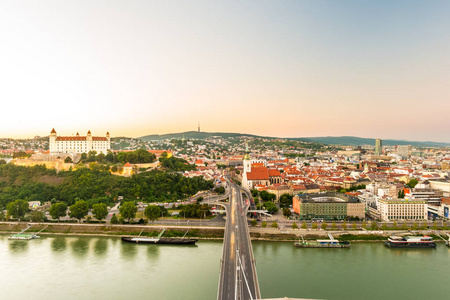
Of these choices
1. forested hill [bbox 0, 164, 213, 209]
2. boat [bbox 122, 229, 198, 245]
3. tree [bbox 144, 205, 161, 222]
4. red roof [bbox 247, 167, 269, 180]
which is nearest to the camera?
boat [bbox 122, 229, 198, 245]

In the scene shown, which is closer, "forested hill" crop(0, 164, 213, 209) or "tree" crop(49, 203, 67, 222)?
"tree" crop(49, 203, 67, 222)

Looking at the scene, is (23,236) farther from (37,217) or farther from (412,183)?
(412,183)

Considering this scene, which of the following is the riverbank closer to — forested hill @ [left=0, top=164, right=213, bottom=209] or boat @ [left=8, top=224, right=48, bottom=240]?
boat @ [left=8, top=224, right=48, bottom=240]

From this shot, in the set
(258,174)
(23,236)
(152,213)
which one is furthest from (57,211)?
(258,174)

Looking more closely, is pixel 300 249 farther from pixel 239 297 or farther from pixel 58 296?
pixel 58 296

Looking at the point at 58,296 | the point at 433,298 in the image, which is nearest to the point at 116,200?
the point at 58,296

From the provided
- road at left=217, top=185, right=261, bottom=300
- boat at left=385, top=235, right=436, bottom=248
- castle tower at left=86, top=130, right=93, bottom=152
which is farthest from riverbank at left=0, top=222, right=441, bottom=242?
castle tower at left=86, top=130, right=93, bottom=152

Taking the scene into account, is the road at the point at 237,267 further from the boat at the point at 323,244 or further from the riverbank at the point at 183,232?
the boat at the point at 323,244
